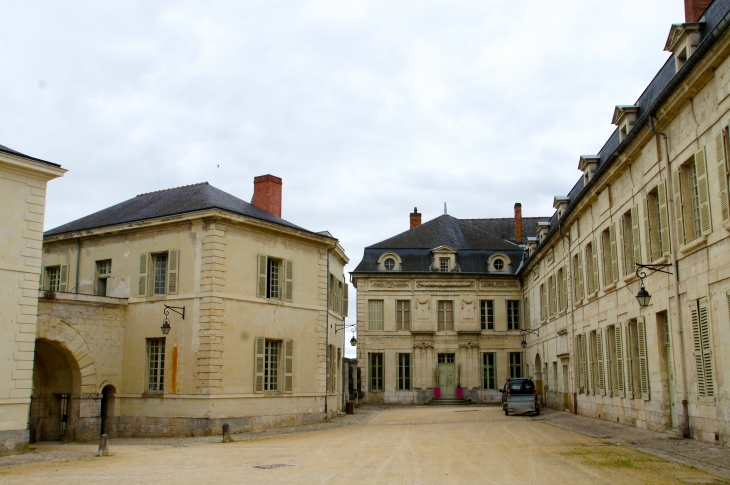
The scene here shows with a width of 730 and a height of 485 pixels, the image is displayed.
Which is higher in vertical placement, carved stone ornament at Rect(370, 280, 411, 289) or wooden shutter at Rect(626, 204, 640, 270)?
carved stone ornament at Rect(370, 280, 411, 289)

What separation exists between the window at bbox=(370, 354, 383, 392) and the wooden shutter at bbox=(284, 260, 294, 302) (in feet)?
53.5

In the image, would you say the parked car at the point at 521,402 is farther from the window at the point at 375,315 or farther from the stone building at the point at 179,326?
the window at the point at 375,315

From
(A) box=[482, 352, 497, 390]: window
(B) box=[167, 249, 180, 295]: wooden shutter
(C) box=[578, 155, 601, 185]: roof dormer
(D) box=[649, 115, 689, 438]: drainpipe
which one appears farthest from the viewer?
(A) box=[482, 352, 497, 390]: window

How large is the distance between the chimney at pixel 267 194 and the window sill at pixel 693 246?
43.7ft

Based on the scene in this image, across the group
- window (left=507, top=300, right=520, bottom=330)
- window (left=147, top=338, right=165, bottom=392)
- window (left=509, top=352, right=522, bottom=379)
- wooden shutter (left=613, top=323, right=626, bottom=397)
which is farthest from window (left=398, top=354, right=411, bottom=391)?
window (left=147, top=338, right=165, bottom=392)

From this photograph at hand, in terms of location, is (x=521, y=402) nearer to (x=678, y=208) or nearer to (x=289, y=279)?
(x=289, y=279)

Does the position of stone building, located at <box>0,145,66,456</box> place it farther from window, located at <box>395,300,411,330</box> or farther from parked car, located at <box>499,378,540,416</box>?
window, located at <box>395,300,411,330</box>

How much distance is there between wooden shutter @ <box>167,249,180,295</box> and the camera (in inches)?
730

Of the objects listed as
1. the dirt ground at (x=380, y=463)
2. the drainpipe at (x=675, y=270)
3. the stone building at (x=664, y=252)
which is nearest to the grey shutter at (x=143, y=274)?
the dirt ground at (x=380, y=463)

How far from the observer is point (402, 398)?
3506cm

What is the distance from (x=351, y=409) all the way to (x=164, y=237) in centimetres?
1040

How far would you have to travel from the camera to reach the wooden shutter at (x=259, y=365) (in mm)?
18797

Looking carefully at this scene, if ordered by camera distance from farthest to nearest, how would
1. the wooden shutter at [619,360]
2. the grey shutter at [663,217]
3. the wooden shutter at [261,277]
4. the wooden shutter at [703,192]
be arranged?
1. the wooden shutter at [261,277]
2. the wooden shutter at [619,360]
3. the grey shutter at [663,217]
4. the wooden shutter at [703,192]

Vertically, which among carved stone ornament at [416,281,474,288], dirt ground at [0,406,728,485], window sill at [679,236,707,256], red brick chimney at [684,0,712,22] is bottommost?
dirt ground at [0,406,728,485]
